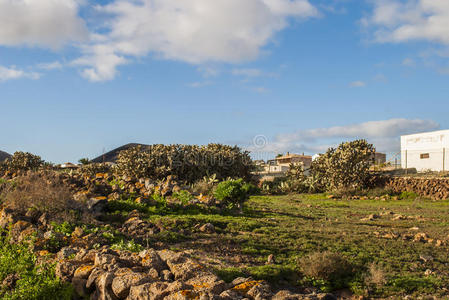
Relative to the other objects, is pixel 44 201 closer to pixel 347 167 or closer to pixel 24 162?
pixel 347 167

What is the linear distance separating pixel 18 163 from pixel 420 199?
2392 cm

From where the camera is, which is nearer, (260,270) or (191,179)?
A: (260,270)

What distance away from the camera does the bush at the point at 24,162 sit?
2516 cm

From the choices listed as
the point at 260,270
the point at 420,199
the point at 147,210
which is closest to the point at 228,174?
the point at 420,199

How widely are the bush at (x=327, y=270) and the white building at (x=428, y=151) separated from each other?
2908cm

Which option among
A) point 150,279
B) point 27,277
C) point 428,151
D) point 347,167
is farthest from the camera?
point 428,151

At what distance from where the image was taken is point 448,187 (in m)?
19.7

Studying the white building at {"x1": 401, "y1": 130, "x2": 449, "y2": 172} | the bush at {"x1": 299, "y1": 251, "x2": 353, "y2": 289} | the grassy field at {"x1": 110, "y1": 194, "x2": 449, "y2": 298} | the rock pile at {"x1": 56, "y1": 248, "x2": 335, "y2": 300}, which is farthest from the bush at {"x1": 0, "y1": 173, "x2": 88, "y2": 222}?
the white building at {"x1": 401, "y1": 130, "x2": 449, "y2": 172}

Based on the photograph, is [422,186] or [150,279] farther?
[422,186]

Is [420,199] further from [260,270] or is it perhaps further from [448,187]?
[260,270]

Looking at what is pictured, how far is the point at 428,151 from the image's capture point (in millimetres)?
32500

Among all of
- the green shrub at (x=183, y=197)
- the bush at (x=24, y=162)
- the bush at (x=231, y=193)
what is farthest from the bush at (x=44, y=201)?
the bush at (x=24, y=162)

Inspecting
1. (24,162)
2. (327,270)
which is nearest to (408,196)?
(327,270)

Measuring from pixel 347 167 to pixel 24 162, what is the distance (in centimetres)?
2004
